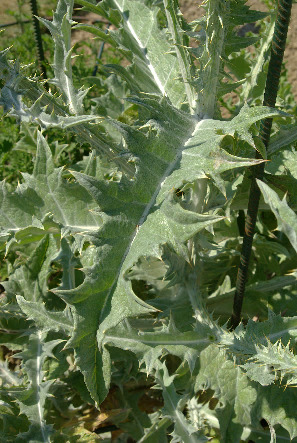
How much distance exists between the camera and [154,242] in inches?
51.2

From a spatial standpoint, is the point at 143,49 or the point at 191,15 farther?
the point at 191,15

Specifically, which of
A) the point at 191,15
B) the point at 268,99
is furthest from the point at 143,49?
the point at 191,15

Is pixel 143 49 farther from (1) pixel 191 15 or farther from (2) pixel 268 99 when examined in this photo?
(1) pixel 191 15

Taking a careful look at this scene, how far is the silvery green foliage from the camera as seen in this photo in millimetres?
1351

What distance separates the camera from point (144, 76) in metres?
2.05

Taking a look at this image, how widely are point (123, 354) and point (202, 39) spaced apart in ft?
4.50

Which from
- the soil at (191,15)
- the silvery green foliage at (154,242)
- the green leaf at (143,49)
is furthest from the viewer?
the soil at (191,15)

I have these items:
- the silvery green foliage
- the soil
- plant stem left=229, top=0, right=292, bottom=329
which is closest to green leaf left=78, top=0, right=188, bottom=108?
the silvery green foliage

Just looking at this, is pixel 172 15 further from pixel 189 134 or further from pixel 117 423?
pixel 117 423

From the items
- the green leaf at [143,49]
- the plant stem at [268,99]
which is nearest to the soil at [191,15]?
the green leaf at [143,49]

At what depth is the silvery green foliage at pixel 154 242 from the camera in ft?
4.43

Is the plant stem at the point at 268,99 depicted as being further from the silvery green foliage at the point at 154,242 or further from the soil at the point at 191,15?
the soil at the point at 191,15

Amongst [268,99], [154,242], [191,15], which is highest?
A: [268,99]

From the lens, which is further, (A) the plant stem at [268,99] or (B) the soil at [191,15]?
(B) the soil at [191,15]
